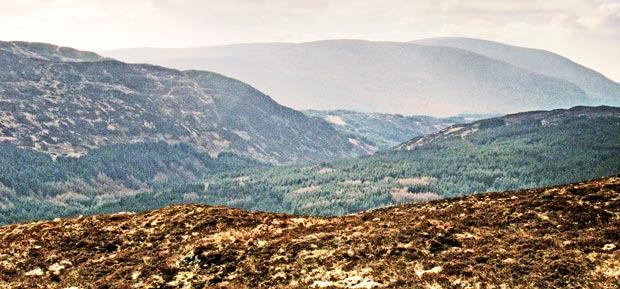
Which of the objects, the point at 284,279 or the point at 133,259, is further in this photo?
the point at 133,259

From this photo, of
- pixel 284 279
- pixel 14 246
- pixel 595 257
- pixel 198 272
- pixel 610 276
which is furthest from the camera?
pixel 14 246

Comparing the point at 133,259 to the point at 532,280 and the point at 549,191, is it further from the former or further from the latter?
the point at 549,191

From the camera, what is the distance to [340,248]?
3856 centimetres

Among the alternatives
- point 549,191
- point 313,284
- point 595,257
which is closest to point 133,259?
point 313,284

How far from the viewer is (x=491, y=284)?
30.6m

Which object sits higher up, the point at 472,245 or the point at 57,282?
the point at 472,245

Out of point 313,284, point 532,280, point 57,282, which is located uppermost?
point 532,280

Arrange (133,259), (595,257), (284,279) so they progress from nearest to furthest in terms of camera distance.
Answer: (595,257), (284,279), (133,259)

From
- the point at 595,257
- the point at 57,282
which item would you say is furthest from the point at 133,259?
the point at 595,257

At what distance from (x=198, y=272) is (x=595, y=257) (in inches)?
954

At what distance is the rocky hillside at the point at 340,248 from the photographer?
107 feet

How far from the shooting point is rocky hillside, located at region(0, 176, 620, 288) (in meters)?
32.5

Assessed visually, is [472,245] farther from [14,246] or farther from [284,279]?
[14,246]

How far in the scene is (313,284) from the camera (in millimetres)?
33406
